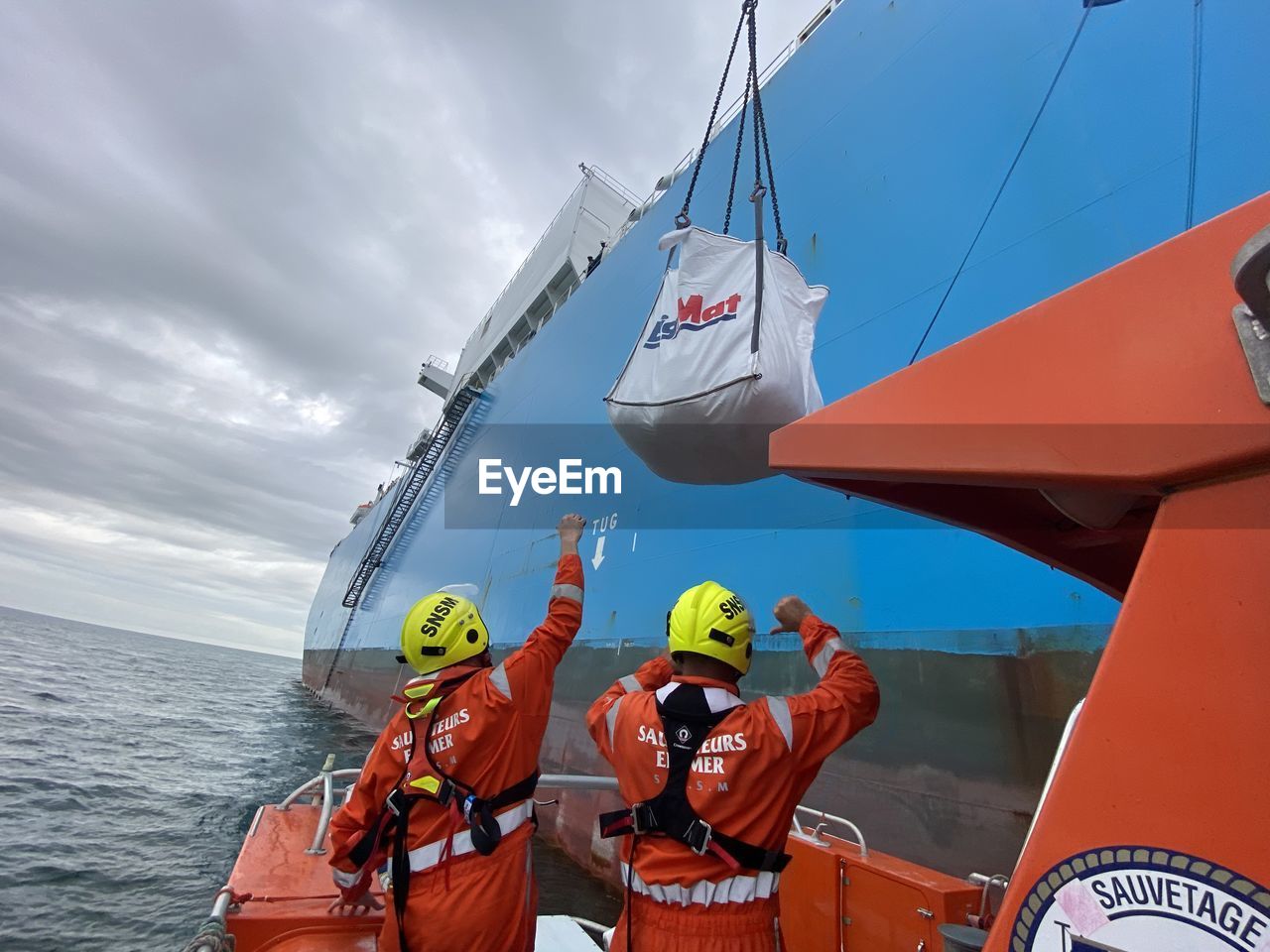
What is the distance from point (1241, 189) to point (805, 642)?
3014 millimetres

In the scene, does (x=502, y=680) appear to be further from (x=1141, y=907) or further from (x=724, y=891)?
(x=1141, y=907)

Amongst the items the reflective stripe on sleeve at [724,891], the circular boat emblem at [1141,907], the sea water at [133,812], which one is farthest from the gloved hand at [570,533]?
the sea water at [133,812]

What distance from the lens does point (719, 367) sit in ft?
7.48

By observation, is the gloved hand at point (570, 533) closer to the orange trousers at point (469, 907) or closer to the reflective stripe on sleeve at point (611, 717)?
the reflective stripe on sleeve at point (611, 717)

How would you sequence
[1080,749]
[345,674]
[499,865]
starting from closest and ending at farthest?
1. [1080,749]
2. [499,865]
3. [345,674]

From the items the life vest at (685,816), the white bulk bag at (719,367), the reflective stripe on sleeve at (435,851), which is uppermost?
the white bulk bag at (719,367)

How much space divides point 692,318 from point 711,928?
6.32ft

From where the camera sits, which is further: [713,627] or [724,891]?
[713,627]

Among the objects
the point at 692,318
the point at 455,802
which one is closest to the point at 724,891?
the point at 455,802

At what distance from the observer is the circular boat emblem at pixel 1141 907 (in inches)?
26.4

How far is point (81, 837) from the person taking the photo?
692cm

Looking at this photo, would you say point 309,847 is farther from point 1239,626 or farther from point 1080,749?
point 1239,626

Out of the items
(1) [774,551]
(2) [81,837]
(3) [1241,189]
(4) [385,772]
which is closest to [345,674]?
(2) [81,837]

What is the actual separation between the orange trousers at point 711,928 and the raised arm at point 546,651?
0.61 m
